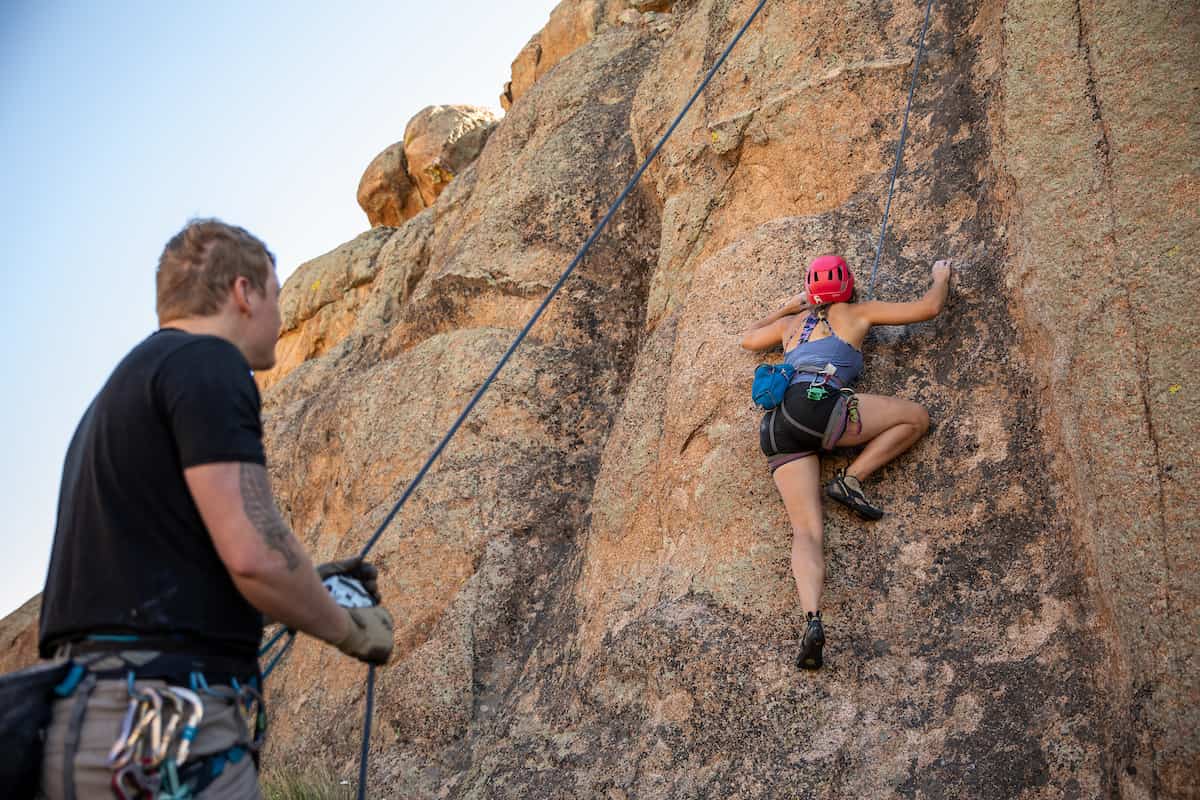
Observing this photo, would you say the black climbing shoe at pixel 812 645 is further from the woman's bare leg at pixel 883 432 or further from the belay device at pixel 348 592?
the belay device at pixel 348 592

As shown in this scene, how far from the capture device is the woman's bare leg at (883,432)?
5.27m

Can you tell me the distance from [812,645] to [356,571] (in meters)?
2.63

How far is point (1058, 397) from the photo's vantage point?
15.7 ft

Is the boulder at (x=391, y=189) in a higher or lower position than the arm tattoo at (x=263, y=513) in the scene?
lower

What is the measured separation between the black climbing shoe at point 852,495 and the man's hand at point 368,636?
3121 mm

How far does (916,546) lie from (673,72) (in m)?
5.26

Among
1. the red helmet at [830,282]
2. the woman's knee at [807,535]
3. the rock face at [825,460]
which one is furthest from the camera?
the red helmet at [830,282]

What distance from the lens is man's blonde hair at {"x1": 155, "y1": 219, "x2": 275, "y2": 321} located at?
100 inches

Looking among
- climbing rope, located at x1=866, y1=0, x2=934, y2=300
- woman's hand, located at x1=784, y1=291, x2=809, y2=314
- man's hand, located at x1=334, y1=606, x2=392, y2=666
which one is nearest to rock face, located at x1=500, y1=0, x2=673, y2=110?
climbing rope, located at x1=866, y1=0, x2=934, y2=300

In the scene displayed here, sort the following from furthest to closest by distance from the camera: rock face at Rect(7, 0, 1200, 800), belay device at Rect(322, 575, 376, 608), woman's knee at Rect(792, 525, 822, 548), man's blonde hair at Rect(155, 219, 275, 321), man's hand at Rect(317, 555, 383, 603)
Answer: woman's knee at Rect(792, 525, 822, 548), rock face at Rect(7, 0, 1200, 800), man's hand at Rect(317, 555, 383, 603), belay device at Rect(322, 575, 376, 608), man's blonde hair at Rect(155, 219, 275, 321)

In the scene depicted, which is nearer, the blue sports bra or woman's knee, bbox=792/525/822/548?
woman's knee, bbox=792/525/822/548

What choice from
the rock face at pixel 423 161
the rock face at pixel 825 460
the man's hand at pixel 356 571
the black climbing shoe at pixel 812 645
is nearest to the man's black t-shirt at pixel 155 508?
the man's hand at pixel 356 571

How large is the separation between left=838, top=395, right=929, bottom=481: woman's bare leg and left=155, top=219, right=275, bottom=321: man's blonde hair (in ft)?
11.8

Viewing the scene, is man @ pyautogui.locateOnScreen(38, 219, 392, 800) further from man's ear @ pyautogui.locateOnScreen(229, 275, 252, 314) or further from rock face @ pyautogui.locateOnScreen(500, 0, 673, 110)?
rock face @ pyautogui.locateOnScreen(500, 0, 673, 110)
